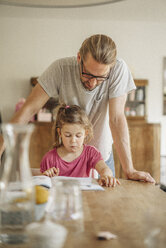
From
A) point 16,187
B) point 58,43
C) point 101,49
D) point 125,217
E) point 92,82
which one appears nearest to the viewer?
point 16,187

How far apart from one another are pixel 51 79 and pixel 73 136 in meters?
0.36

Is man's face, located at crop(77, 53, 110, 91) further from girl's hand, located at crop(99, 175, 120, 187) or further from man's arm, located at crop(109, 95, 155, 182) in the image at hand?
girl's hand, located at crop(99, 175, 120, 187)

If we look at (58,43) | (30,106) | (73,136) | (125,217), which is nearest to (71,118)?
(73,136)

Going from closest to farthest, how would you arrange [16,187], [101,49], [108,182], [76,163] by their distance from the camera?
[16,187], [108,182], [101,49], [76,163]

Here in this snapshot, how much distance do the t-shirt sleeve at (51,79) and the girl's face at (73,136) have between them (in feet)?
0.77

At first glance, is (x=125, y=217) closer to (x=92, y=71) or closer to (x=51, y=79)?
(x=92, y=71)

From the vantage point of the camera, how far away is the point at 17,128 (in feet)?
2.14

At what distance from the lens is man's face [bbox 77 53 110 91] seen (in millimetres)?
1479

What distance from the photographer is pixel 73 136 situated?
1679mm

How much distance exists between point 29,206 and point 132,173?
0.94 m

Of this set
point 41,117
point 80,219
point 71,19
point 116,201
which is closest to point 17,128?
point 80,219

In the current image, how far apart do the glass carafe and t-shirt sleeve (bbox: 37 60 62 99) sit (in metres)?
1.05

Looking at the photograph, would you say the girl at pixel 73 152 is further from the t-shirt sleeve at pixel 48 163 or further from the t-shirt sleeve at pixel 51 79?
the t-shirt sleeve at pixel 51 79

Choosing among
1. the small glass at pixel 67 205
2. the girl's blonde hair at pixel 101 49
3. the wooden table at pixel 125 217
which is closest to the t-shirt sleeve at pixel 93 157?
the wooden table at pixel 125 217
